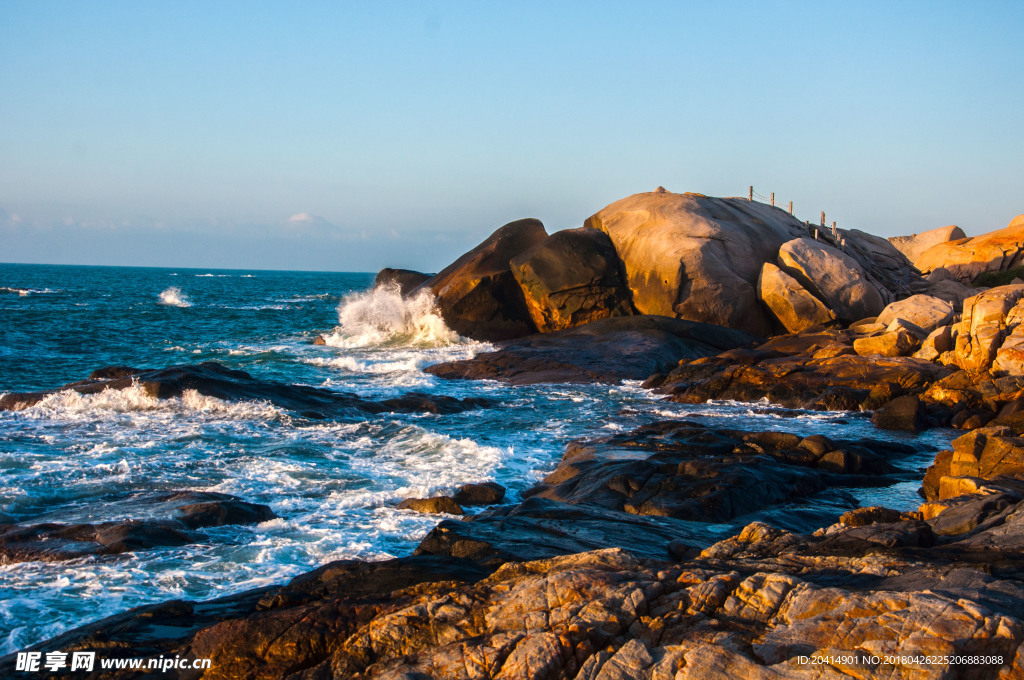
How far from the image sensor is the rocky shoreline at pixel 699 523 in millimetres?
3842

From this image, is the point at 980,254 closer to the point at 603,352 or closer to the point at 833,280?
the point at 833,280

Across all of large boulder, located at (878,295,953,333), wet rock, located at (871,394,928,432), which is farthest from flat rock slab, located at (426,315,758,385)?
wet rock, located at (871,394,928,432)

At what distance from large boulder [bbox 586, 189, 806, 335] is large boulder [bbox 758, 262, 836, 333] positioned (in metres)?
0.82

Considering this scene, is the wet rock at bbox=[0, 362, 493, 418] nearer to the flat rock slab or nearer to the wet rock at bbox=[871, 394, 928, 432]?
the flat rock slab

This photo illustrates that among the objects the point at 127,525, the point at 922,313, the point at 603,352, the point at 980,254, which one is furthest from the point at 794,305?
the point at 127,525

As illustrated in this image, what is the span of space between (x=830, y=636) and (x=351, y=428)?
11235 mm

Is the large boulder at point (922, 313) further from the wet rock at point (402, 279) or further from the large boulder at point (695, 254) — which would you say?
the wet rock at point (402, 279)

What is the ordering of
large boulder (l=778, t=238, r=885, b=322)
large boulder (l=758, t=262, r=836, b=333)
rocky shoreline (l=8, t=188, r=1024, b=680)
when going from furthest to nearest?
large boulder (l=778, t=238, r=885, b=322)
large boulder (l=758, t=262, r=836, b=333)
rocky shoreline (l=8, t=188, r=1024, b=680)

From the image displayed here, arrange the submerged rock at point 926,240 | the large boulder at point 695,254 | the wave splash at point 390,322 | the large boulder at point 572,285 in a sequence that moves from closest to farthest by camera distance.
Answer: the large boulder at point 695,254
the large boulder at point 572,285
the wave splash at point 390,322
the submerged rock at point 926,240

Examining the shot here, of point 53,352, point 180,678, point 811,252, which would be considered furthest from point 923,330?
point 53,352

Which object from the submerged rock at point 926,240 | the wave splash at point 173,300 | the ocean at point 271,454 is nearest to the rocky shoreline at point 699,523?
the ocean at point 271,454

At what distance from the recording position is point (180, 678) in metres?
4.60

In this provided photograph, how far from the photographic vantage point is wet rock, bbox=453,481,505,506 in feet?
31.2

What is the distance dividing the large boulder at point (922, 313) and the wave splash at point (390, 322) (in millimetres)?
12587
